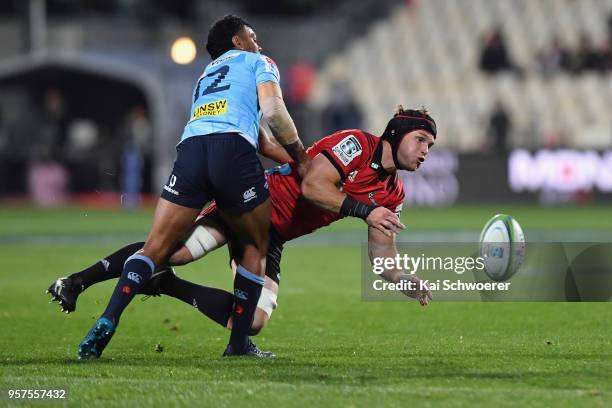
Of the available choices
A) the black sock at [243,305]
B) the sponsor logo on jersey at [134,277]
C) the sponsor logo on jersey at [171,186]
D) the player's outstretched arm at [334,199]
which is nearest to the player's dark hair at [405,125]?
the player's outstretched arm at [334,199]

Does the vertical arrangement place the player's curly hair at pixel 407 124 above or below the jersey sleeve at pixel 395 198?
above

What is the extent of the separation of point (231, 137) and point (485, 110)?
2383cm

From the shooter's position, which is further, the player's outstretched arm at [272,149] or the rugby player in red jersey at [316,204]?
the player's outstretched arm at [272,149]

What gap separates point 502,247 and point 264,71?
7.14ft

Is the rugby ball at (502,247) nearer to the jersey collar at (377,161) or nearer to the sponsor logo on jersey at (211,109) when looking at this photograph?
the jersey collar at (377,161)

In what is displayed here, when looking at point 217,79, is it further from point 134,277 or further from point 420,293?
point 420,293

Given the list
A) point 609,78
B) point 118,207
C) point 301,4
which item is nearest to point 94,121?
point 118,207

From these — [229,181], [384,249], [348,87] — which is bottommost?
[384,249]

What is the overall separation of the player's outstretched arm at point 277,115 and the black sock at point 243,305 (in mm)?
850

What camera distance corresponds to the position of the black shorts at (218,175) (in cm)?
753

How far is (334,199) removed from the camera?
7.73 m

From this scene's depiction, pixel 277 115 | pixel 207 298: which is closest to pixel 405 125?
pixel 277 115

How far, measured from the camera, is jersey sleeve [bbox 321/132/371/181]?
26.0ft

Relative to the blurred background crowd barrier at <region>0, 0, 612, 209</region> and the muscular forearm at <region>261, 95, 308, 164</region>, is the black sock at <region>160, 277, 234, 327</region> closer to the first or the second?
the muscular forearm at <region>261, 95, 308, 164</region>
